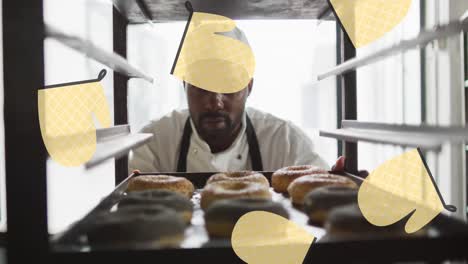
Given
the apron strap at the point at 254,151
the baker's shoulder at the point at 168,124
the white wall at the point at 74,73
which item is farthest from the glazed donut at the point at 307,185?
the white wall at the point at 74,73

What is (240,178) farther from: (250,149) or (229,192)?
(250,149)

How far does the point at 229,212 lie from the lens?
1.06 meters

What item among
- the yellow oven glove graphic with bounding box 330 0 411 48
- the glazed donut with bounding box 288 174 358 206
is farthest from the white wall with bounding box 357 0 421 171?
the glazed donut with bounding box 288 174 358 206

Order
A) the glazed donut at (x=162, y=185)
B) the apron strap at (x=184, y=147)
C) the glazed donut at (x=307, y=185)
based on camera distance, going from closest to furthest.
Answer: the glazed donut at (x=307, y=185)
the glazed donut at (x=162, y=185)
the apron strap at (x=184, y=147)

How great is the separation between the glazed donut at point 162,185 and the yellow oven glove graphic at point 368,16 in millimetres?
825

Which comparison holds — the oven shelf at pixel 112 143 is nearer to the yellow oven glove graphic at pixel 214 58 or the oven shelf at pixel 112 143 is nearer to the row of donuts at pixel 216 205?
the row of donuts at pixel 216 205

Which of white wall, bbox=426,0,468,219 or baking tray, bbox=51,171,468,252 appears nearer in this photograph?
baking tray, bbox=51,171,468,252

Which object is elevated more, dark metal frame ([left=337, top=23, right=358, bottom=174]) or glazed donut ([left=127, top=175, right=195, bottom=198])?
dark metal frame ([left=337, top=23, right=358, bottom=174])

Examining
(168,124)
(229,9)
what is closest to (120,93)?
(229,9)

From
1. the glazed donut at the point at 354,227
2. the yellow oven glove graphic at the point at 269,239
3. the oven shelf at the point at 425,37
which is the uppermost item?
the oven shelf at the point at 425,37

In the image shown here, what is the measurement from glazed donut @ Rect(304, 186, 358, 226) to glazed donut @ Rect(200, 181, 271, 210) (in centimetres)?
16

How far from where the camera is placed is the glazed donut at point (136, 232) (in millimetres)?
849

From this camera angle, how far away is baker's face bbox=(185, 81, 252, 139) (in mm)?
2189

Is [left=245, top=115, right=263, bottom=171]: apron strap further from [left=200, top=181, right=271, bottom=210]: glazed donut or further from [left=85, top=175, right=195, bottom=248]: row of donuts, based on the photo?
[left=85, top=175, right=195, bottom=248]: row of donuts
